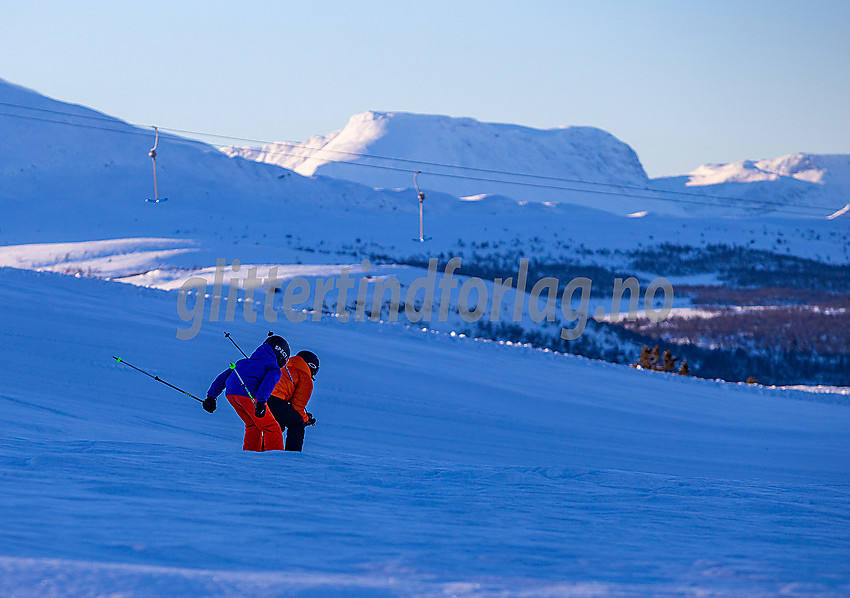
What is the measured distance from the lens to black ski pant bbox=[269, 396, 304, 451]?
8273 millimetres

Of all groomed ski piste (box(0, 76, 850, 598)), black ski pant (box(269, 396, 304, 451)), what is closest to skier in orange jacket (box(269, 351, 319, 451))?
A: black ski pant (box(269, 396, 304, 451))

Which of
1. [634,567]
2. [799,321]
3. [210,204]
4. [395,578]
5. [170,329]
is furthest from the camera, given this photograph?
[210,204]

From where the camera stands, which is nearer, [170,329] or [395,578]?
[395,578]

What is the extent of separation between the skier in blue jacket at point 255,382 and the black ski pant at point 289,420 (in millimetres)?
81

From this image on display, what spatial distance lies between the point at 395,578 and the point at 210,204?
73.7 meters

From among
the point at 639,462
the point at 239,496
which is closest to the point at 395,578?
the point at 239,496

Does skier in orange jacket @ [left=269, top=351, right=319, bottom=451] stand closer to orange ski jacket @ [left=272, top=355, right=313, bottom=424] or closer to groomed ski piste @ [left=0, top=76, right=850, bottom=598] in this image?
orange ski jacket @ [left=272, top=355, right=313, bottom=424]

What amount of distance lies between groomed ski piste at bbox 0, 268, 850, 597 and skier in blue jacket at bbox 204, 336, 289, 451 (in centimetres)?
42

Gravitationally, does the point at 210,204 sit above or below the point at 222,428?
above

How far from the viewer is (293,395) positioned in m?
8.36

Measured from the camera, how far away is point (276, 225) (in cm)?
6831

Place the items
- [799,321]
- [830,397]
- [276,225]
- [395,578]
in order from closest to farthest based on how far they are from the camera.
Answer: [395,578], [830,397], [799,321], [276,225]

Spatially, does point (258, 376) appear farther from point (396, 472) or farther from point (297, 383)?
point (396, 472)

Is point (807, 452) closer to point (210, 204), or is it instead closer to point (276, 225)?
point (276, 225)
